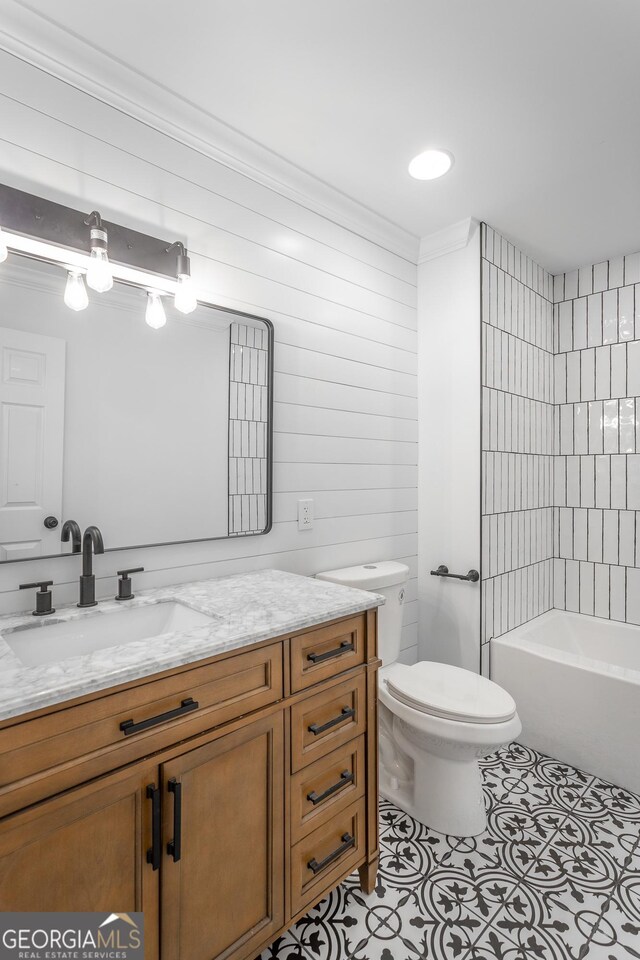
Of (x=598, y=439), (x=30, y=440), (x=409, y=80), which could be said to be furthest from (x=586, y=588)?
(x=30, y=440)

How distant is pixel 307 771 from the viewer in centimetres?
130

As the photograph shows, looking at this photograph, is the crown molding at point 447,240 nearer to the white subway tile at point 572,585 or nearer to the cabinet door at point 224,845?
the white subway tile at point 572,585

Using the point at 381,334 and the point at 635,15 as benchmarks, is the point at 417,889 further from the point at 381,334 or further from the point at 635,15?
the point at 635,15

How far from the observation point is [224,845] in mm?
1112

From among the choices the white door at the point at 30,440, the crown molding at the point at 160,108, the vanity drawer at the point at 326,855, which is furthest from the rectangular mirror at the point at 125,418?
the vanity drawer at the point at 326,855

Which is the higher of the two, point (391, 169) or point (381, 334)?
point (391, 169)

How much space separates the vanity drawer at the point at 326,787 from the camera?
1.28 m

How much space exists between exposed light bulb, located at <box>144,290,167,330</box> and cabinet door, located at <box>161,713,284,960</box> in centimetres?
120

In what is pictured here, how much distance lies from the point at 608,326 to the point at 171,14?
8.30 feet

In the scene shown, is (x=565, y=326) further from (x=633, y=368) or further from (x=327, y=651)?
(x=327, y=651)

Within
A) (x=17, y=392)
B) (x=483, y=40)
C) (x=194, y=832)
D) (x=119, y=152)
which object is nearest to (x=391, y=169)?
(x=483, y=40)

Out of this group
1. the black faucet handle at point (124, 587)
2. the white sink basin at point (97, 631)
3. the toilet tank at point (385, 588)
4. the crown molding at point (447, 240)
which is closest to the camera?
the white sink basin at point (97, 631)

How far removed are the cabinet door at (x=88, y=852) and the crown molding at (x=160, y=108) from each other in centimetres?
178

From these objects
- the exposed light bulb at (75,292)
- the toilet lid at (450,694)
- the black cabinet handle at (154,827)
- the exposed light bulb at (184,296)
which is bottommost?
the toilet lid at (450,694)
